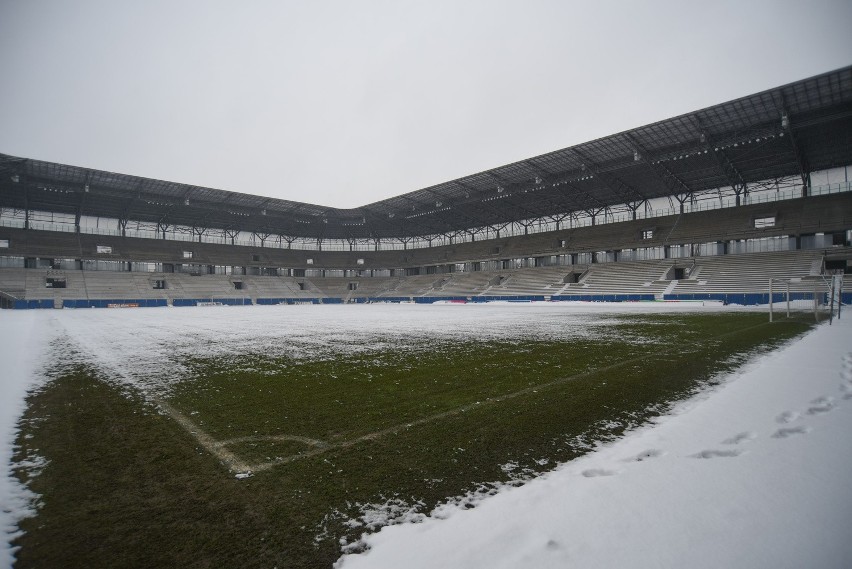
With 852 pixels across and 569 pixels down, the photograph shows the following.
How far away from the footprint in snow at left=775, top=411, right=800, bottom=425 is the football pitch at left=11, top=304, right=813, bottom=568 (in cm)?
94

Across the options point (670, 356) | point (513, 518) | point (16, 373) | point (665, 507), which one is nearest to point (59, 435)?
point (513, 518)

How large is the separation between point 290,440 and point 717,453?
3673 millimetres

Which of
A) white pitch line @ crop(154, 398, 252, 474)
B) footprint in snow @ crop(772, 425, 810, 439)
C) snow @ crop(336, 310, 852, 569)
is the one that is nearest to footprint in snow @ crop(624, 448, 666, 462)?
snow @ crop(336, 310, 852, 569)

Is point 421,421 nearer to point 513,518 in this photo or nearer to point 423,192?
point 513,518

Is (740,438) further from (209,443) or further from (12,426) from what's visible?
(12,426)

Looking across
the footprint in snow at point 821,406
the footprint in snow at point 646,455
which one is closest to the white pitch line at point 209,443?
the footprint in snow at point 646,455

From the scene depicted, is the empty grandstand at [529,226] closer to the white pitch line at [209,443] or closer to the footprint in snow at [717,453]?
the footprint in snow at [717,453]

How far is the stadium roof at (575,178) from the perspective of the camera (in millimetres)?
30312

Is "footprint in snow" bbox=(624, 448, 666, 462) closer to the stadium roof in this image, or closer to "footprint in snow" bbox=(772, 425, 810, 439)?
"footprint in snow" bbox=(772, 425, 810, 439)

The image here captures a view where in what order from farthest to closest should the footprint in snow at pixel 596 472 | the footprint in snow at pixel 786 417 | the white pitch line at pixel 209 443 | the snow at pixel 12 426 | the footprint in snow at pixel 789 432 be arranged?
the footprint in snow at pixel 786 417 < the footprint in snow at pixel 789 432 < the white pitch line at pixel 209 443 < the footprint in snow at pixel 596 472 < the snow at pixel 12 426

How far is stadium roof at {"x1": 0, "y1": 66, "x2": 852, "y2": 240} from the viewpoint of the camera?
30.3m

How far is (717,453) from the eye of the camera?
3100 millimetres

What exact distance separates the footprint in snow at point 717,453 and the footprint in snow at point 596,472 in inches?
33.7

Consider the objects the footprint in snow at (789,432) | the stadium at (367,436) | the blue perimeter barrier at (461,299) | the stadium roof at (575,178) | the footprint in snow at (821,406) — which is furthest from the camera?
the blue perimeter barrier at (461,299)
